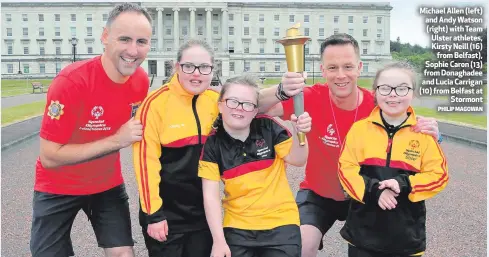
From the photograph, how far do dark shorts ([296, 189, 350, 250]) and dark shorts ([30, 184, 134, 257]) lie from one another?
1.47 metres

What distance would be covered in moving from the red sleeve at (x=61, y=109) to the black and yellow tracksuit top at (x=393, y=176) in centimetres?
196

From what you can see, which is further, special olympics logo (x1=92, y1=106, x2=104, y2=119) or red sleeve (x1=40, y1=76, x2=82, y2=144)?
special olympics logo (x1=92, y1=106, x2=104, y2=119)

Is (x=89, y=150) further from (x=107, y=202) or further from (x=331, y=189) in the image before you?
(x=331, y=189)

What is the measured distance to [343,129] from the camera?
3.98 metres

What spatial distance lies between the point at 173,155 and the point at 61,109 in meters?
0.87

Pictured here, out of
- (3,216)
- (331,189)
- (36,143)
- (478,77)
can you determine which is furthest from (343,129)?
(478,77)

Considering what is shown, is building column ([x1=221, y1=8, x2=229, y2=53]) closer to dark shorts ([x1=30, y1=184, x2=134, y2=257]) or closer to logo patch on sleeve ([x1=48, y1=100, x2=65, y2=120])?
dark shorts ([x1=30, y1=184, x2=134, y2=257])

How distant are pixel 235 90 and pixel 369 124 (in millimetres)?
961

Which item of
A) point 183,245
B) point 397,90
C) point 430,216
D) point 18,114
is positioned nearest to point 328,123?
point 397,90

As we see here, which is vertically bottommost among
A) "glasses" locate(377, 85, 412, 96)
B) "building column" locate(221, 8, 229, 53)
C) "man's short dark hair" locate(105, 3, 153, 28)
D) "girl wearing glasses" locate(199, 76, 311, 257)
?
"girl wearing glasses" locate(199, 76, 311, 257)

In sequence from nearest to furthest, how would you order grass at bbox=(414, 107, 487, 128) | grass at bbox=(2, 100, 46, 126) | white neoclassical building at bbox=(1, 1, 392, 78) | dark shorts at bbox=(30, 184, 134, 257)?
dark shorts at bbox=(30, 184, 134, 257), grass at bbox=(414, 107, 487, 128), grass at bbox=(2, 100, 46, 126), white neoclassical building at bbox=(1, 1, 392, 78)

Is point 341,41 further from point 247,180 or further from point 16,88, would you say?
point 16,88

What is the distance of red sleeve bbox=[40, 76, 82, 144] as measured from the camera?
11.4 feet

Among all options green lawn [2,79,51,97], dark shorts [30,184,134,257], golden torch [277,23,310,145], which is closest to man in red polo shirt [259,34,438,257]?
golden torch [277,23,310,145]
